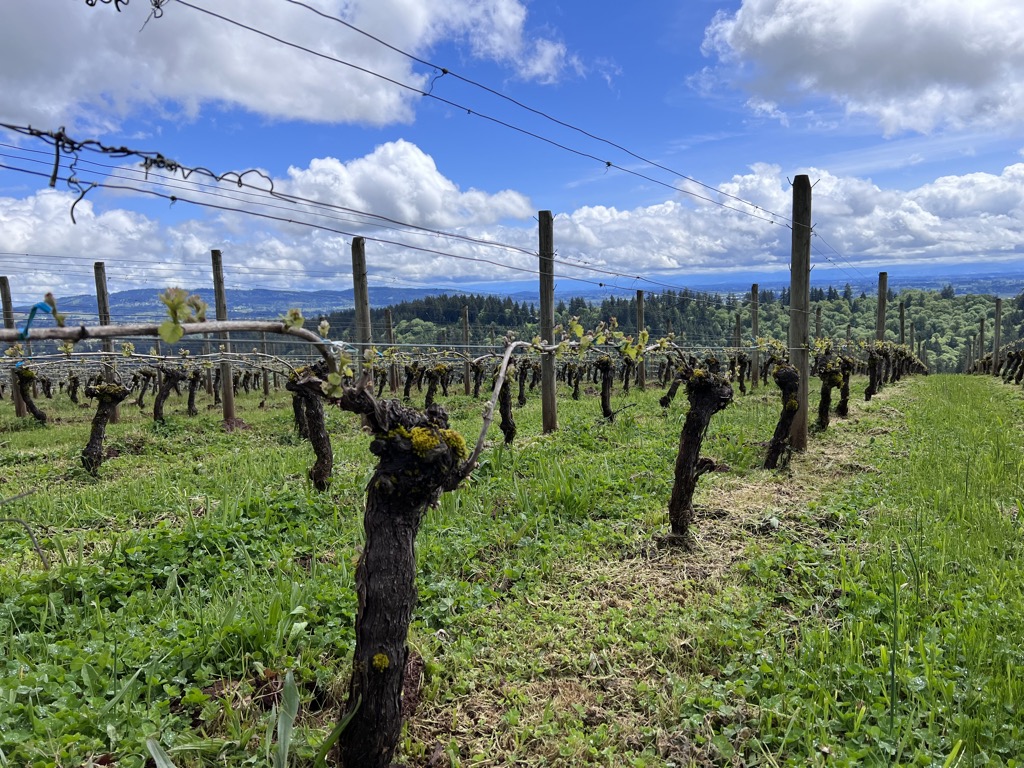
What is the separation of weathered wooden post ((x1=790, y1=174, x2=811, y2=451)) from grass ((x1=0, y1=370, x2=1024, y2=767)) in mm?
1667

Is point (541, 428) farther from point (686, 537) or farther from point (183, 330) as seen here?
point (183, 330)

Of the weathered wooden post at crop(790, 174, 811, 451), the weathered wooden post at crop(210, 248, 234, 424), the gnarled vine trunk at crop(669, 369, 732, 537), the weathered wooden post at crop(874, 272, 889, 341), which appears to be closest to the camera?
the gnarled vine trunk at crop(669, 369, 732, 537)

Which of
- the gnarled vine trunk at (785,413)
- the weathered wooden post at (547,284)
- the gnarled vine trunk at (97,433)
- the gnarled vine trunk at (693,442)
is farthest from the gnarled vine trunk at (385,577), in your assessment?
the gnarled vine trunk at (97,433)

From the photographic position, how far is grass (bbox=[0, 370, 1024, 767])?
2750 mm

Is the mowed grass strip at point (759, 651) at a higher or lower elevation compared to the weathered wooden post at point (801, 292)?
lower

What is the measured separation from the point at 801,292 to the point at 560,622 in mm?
7153

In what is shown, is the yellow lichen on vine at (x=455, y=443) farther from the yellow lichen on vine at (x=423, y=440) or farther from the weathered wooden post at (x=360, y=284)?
the weathered wooden post at (x=360, y=284)

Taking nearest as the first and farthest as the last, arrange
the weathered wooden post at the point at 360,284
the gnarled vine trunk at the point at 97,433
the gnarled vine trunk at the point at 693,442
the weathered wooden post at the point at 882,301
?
the gnarled vine trunk at the point at 693,442 < the gnarled vine trunk at the point at 97,433 < the weathered wooden post at the point at 360,284 < the weathered wooden post at the point at 882,301

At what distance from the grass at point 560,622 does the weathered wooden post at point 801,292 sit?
5.47ft

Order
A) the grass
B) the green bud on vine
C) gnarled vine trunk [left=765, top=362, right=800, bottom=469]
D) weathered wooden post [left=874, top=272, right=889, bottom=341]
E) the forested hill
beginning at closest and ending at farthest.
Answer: the green bud on vine
the grass
gnarled vine trunk [left=765, top=362, right=800, bottom=469]
weathered wooden post [left=874, top=272, right=889, bottom=341]
the forested hill

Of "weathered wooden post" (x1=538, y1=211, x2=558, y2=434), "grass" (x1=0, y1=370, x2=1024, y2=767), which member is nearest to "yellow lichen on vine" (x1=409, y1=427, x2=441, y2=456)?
"grass" (x1=0, y1=370, x2=1024, y2=767)

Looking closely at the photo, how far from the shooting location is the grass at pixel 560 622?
2750mm

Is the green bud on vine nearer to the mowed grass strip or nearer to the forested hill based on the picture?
the mowed grass strip

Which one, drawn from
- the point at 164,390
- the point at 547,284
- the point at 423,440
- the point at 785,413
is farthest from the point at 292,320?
the point at 164,390
